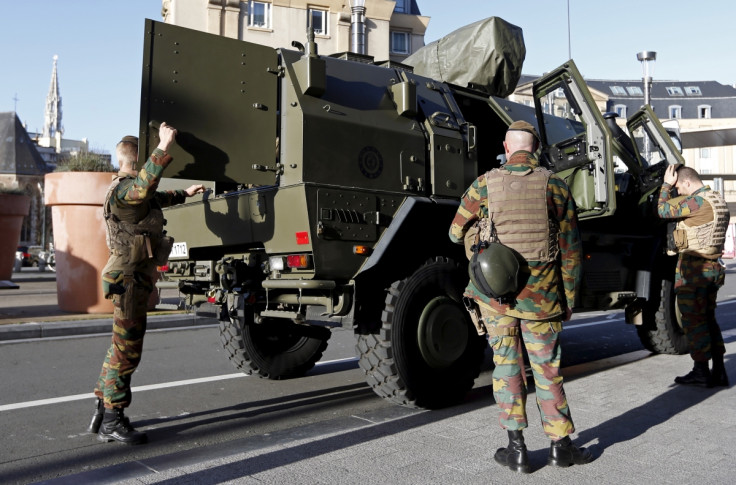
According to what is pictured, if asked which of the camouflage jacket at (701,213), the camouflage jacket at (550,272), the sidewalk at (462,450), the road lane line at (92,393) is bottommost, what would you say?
the road lane line at (92,393)

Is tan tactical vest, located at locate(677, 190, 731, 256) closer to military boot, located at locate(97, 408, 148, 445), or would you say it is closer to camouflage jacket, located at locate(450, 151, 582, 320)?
camouflage jacket, located at locate(450, 151, 582, 320)

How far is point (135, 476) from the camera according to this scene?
3.03 m

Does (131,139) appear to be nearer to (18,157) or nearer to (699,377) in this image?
(699,377)

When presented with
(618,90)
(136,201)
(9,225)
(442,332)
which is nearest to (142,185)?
(136,201)

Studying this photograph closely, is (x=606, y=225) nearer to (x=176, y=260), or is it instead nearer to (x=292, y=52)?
(x=292, y=52)

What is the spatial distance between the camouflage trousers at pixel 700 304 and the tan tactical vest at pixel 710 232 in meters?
0.08

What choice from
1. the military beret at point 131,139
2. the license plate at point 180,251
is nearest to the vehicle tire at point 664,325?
the license plate at point 180,251

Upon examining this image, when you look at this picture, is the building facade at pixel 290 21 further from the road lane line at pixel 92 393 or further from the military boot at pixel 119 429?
the military boot at pixel 119 429

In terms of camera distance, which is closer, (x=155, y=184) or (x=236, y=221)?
(x=155, y=184)

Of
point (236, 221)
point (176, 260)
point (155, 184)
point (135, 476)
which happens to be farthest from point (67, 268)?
point (135, 476)

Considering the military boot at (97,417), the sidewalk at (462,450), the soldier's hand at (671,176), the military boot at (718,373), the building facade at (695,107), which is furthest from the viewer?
the building facade at (695,107)

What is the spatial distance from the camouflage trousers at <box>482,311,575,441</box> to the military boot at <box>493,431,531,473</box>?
0.20ft

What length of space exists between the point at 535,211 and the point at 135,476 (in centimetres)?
226

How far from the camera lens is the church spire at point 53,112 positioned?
404 ft
